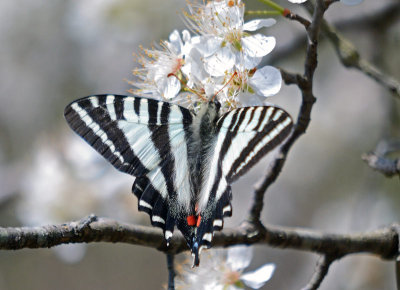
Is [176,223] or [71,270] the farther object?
[71,270]

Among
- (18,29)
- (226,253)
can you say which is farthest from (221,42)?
(18,29)

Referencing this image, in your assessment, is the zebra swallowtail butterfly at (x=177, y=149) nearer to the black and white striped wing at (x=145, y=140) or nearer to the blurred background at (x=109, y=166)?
the black and white striped wing at (x=145, y=140)

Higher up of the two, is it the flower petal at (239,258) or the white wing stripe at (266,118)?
the white wing stripe at (266,118)

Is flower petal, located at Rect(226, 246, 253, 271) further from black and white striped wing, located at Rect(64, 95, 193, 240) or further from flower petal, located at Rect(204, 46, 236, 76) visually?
flower petal, located at Rect(204, 46, 236, 76)

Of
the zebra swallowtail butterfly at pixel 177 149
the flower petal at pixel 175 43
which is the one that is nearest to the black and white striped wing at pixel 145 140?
the zebra swallowtail butterfly at pixel 177 149

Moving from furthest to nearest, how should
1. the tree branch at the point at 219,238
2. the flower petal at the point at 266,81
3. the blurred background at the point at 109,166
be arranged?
the blurred background at the point at 109,166, the flower petal at the point at 266,81, the tree branch at the point at 219,238

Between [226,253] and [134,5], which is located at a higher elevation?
[134,5]

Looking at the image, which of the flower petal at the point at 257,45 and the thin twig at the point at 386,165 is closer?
the flower petal at the point at 257,45

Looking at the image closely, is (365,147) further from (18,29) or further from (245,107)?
(18,29)
